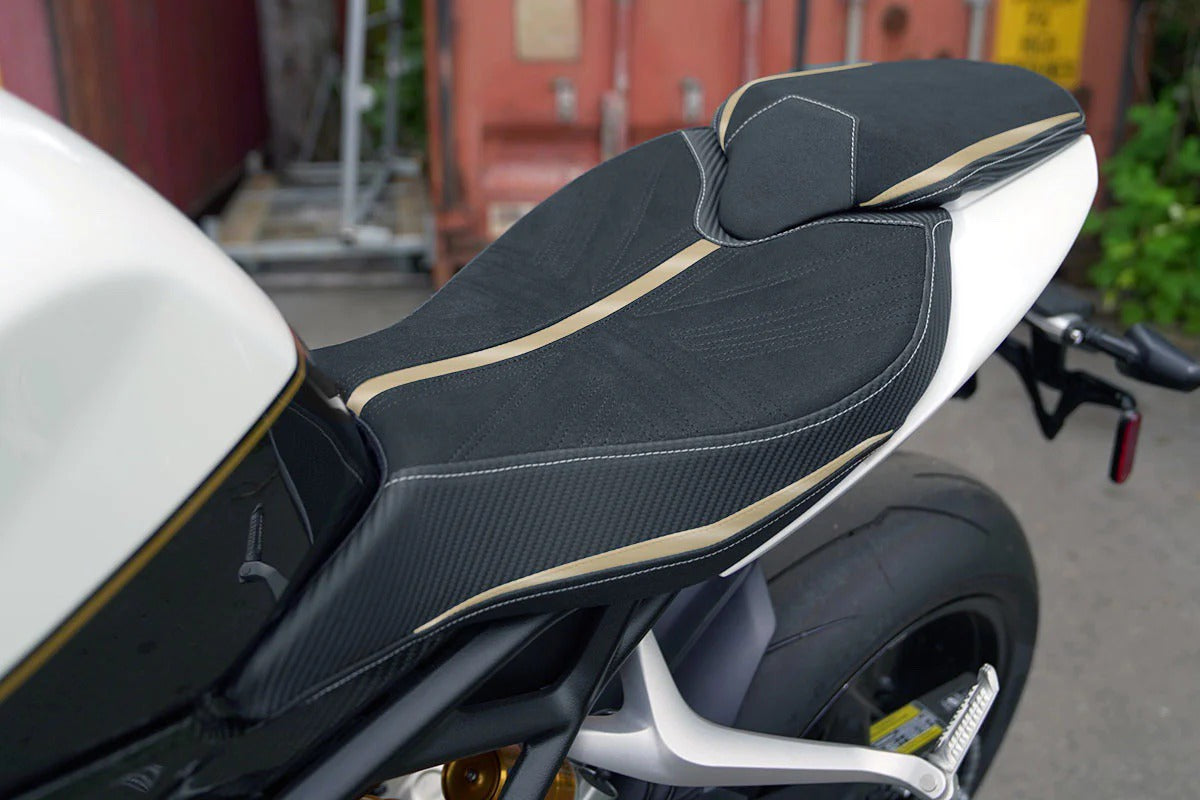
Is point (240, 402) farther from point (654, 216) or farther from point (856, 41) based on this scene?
point (856, 41)

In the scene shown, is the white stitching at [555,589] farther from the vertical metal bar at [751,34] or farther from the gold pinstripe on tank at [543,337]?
the vertical metal bar at [751,34]

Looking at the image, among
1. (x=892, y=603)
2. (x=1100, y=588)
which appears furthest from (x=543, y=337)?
(x=1100, y=588)

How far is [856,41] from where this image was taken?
3.66m

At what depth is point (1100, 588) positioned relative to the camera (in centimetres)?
233

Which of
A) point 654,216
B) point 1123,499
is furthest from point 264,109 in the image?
point 654,216

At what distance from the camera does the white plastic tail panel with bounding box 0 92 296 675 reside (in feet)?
1.99

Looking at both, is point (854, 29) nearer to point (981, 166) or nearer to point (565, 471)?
point (981, 166)

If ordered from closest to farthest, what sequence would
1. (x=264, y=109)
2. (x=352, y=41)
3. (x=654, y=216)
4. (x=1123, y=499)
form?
1. (x=654, y=216)
2. (x=1123, y=499)
3. (x=352, y=41)
4. (x=264, y=109)

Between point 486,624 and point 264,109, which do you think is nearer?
point 486,624

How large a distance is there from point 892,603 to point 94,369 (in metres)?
0.87

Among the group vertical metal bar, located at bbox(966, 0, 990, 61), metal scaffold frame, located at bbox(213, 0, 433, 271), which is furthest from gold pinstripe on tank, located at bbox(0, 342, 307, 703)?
metal scaffold frame, located at bbox(213, 0, 433, 271)

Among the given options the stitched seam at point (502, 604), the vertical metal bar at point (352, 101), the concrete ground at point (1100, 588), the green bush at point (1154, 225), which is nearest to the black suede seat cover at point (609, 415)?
the stitched seam at point (502, 604)

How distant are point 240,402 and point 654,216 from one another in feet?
1.76

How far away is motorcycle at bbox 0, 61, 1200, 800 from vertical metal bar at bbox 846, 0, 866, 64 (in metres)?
2.59
